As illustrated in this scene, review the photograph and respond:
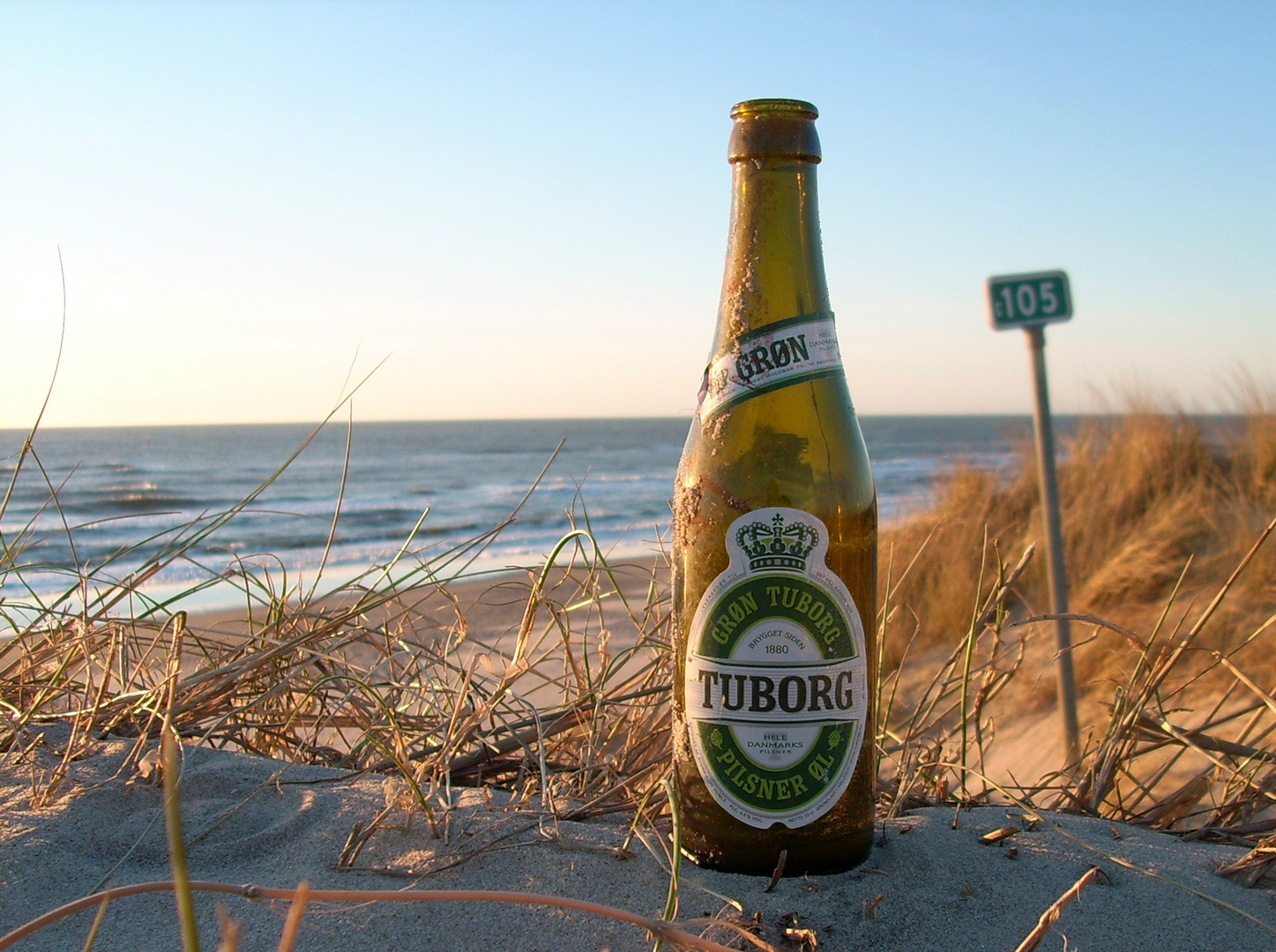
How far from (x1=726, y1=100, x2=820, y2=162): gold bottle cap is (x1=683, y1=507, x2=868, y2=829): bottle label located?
575 millimetres

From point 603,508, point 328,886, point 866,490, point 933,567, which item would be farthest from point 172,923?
point 603,508

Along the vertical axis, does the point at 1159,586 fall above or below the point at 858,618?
below

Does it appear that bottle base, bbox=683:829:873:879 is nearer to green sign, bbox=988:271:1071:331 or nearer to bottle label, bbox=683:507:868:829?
bottle label, bbox=683:507:868:829

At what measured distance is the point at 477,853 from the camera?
1287mm

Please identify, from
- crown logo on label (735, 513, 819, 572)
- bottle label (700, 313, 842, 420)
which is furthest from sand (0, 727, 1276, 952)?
bottle label (700, 313, 842, 420)

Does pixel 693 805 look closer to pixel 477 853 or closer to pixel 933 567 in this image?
pixel 477 853

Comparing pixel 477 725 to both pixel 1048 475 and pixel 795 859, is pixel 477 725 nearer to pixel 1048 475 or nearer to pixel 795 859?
pixel 795 859

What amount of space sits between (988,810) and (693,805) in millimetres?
528

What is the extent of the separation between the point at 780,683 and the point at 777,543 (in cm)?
20

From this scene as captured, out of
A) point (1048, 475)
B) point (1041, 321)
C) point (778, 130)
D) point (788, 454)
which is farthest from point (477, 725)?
point (1041, 321)

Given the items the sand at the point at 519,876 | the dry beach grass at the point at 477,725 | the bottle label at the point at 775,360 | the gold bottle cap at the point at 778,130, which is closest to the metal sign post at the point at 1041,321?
the dry beach grass at the point at 477,725

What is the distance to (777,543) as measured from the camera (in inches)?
→ 55.7

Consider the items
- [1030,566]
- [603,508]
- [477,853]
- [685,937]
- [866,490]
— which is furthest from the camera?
[603,508]

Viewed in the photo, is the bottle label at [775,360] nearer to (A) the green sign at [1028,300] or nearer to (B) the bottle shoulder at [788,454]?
(B) the bottle shoulder at [788,454]
